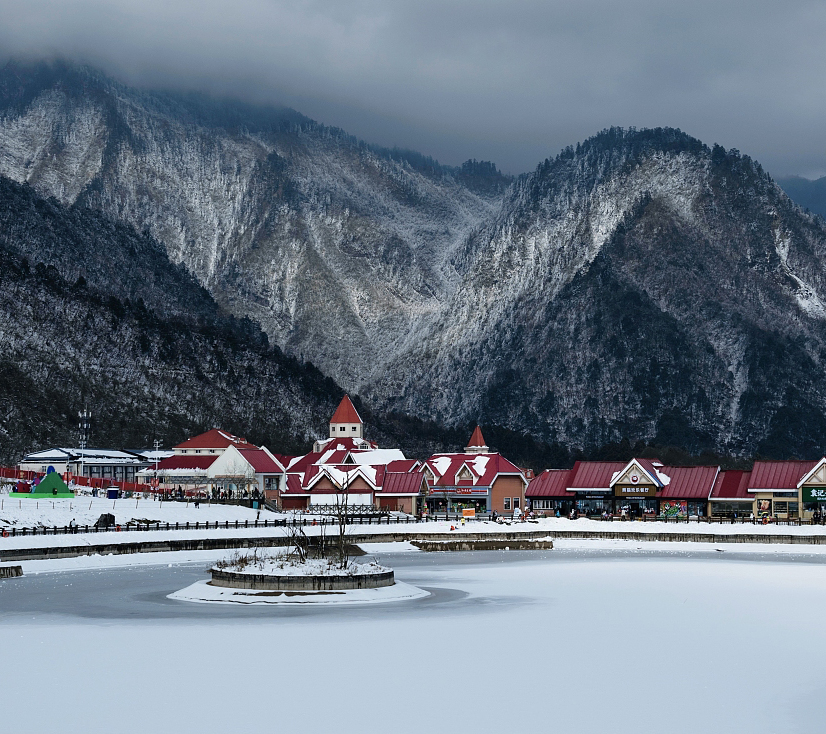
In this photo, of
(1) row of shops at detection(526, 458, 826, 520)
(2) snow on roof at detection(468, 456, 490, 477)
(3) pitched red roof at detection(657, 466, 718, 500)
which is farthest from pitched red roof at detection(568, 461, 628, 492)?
(2) snow on roof at detection(468, 456, 490, 477)

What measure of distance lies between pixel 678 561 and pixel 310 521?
1994 inches

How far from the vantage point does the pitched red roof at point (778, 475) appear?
13438 cm

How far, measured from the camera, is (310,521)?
4961 inches

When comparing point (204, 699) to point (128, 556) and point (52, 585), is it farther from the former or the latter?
point (128, 556)

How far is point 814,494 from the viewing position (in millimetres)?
132250

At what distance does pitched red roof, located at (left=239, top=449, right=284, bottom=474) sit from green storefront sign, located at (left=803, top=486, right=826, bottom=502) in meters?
75.5

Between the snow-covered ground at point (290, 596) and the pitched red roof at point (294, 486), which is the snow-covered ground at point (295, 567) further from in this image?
the pitched red roof at point (294, 486)

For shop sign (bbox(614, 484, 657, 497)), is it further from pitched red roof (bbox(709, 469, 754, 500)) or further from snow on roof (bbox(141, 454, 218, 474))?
snow on roof (bbox(141, 454, 218, 474))

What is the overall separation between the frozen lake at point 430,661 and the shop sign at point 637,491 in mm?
80159

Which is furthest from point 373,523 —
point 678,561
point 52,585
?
point 52,585

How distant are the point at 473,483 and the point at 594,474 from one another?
641 inches

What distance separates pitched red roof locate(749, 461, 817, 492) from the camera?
441 ft

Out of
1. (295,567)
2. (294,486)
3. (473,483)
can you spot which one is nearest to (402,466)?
(473,483)

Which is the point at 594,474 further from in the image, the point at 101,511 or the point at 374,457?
the point at 101,511
